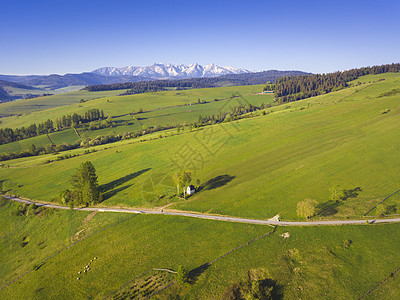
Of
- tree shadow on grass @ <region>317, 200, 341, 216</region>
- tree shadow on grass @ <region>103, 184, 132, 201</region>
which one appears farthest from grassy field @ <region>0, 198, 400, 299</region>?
tree shadow on grass @ <region>103, 184, 132, 201</region>

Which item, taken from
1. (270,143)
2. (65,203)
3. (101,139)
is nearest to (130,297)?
(65,203)

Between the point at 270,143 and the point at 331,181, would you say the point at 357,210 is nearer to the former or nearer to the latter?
the point at 331,181

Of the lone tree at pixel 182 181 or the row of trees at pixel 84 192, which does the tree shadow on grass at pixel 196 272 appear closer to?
the lone tree at pixel 182 181

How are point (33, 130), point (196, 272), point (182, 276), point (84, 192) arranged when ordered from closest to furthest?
point (182, 276)
point (196, 272)
point (84, 192)
point (33, 130)

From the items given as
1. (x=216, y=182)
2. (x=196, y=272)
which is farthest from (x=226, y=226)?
(x=216, y=182)

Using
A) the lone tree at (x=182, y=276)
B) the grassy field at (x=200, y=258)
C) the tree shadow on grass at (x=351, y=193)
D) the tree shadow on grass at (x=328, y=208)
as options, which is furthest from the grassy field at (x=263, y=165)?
the lone tree at (x=182, y=276)

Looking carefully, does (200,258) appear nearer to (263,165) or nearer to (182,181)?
(182,181)
